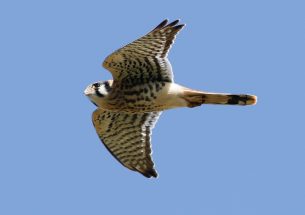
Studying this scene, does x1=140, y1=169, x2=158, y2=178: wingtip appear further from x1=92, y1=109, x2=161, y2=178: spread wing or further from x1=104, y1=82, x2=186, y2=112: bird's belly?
x1=104, y1=82, x2=186, y2=112: bird's belly

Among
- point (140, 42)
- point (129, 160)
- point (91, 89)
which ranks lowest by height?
point (129, 160)

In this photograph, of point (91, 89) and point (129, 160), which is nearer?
point (91, 89)

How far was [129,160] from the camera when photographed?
14.5 m

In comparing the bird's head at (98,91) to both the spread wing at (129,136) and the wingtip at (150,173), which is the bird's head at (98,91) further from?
the wingtip at (150,173)

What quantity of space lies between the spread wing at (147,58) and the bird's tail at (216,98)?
1.52 feet

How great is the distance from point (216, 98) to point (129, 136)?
2.15m

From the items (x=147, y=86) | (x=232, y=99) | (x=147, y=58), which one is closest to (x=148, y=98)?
(x=147, y=86)

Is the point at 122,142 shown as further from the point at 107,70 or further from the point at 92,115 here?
the point at 107,70

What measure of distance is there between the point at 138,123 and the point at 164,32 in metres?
2.15

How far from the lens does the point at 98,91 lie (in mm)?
13508

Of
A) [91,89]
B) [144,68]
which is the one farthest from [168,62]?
[91,89]

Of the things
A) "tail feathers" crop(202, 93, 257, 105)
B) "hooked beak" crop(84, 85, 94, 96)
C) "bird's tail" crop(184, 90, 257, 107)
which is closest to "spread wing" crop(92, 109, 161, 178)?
"hooked beak" crop(84, 85, 94, 96)

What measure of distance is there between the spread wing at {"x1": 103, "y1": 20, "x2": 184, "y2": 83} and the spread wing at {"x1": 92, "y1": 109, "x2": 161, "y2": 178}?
1.09 meters

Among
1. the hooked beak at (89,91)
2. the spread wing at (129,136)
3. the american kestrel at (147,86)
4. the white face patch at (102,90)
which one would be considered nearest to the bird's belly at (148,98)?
the american kestrel at (147,86)
